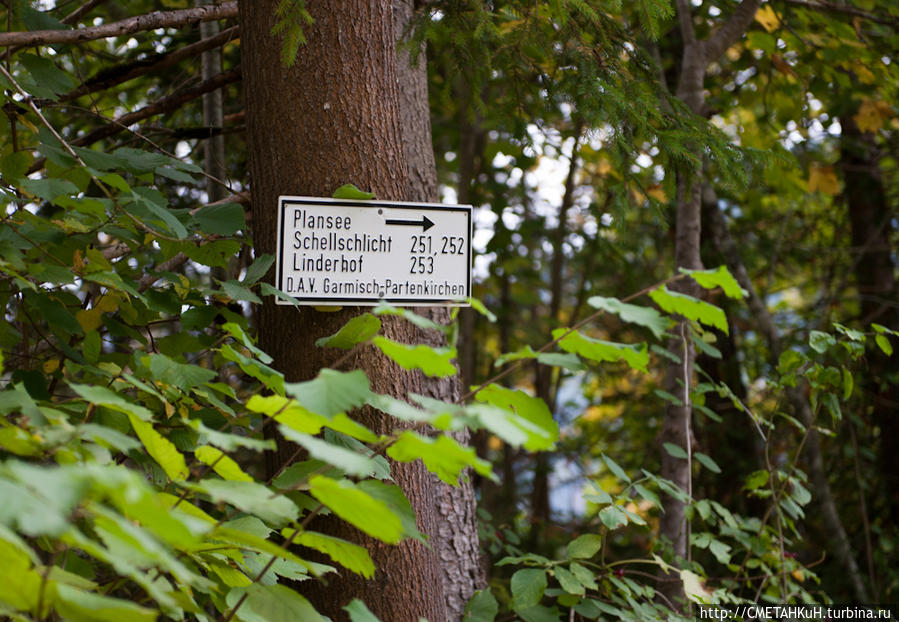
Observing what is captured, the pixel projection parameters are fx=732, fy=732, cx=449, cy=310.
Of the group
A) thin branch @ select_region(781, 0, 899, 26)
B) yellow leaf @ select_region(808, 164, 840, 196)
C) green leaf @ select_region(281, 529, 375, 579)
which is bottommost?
green leaf @ select_region(281, 529, 375, 579)

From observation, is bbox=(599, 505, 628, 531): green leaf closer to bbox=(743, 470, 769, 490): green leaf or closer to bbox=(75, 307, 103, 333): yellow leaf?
bbox=(743, 470, 769, 490): green leaf

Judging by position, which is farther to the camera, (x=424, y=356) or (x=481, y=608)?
(x=481, y=608)

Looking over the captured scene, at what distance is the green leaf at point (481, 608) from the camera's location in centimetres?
189

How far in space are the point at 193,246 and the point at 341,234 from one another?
0.34 m

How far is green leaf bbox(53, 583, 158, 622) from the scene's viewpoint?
0.82 meters

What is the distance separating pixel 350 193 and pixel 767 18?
113 inches

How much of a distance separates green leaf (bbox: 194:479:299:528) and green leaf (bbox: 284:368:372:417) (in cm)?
15

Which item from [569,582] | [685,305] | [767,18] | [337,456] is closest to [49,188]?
[337,456]

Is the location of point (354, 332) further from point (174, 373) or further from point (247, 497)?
point (247, 497)

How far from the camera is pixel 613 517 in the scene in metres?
1.89

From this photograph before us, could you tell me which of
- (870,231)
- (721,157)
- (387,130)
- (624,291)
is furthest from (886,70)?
(387,130)

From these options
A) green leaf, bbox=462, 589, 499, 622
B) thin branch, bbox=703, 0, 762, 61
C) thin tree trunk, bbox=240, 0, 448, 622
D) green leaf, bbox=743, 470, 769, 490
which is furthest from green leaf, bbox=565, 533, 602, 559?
thin branch, bbox=703, 0, 762, 61

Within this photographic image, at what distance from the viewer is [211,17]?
2.04m

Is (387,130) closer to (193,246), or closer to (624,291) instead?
(193,246)
